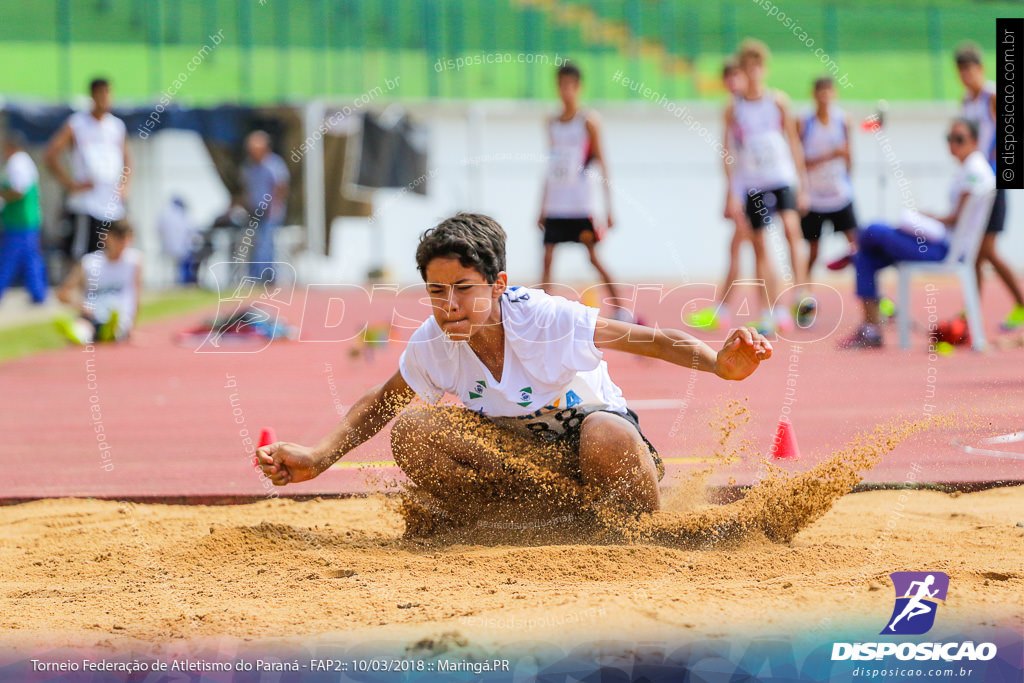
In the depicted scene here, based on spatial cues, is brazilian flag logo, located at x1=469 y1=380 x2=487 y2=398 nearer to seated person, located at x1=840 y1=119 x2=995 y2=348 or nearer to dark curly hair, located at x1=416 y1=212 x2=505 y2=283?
dark curly hair, located at x1=416 y1=212 x2=505 y2=283

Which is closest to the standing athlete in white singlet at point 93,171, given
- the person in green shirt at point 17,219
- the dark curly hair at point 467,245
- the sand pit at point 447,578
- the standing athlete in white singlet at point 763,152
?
the person in green shirt at point 17,219

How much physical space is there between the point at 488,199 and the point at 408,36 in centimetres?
576

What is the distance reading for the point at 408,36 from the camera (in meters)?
26.4

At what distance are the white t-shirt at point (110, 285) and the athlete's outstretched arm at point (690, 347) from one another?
877 cm

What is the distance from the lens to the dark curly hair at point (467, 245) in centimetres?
344

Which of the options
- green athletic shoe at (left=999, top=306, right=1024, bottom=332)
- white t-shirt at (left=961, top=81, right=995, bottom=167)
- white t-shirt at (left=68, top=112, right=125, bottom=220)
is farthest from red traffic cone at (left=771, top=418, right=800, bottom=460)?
white t-shirt at (left=68, top=112, right=125, bottom=220)

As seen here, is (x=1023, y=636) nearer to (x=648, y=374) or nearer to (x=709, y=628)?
(x=709, y=628)

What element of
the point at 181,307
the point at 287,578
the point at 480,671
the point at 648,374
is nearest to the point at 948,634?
the point at 480,671

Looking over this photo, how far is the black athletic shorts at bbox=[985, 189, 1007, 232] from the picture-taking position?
895cm

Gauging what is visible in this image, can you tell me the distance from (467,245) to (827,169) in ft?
27.7

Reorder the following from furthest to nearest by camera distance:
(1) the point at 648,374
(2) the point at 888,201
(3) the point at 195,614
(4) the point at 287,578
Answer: (2) the point at 888,201 < (1) the point at 648,374 < (4) the point at 287,578 < (3) the point at 195,614

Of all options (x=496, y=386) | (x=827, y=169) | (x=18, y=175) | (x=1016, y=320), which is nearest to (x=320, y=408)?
(x=496, y=386)

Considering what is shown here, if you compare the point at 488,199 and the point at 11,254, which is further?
the point at 488,199

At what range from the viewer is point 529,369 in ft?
11.8
